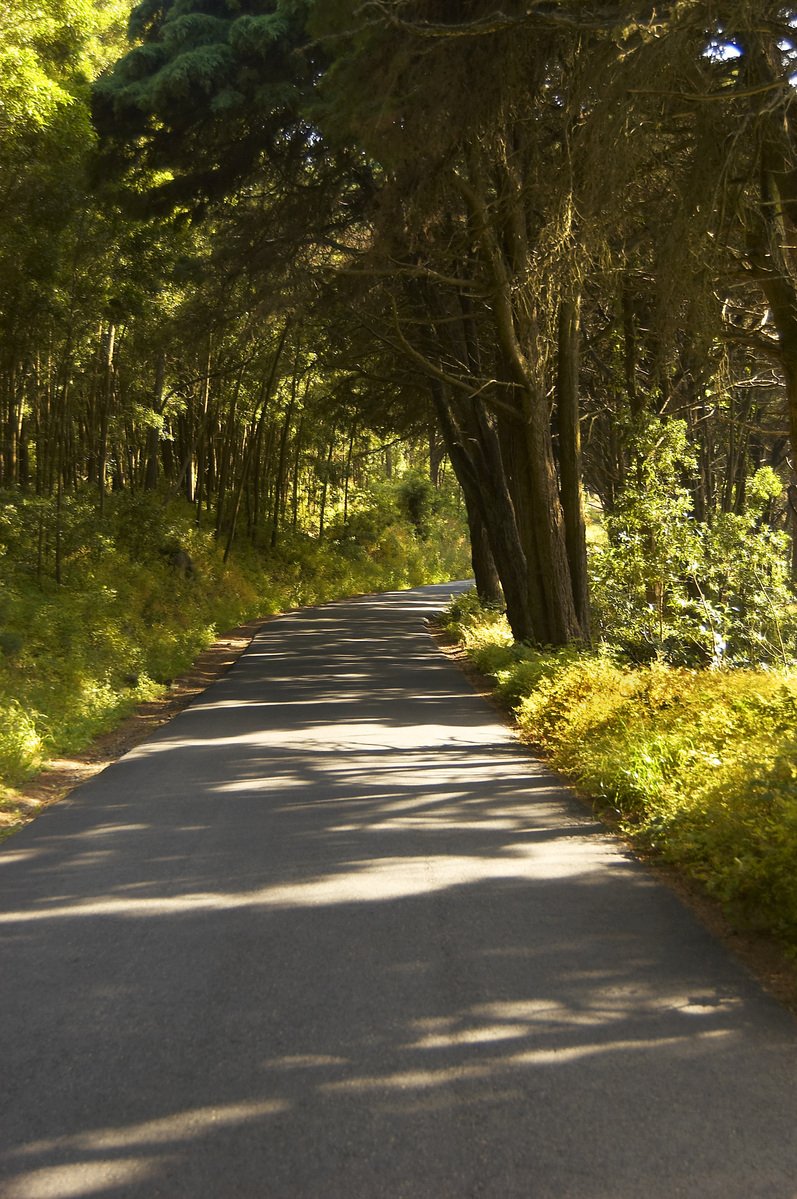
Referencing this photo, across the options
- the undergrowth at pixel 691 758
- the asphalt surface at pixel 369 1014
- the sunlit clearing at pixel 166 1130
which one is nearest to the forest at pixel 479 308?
the undergrowth at pixel 691 758

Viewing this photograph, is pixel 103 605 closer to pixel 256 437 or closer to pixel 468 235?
pixel 468 235

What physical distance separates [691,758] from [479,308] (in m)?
11.3

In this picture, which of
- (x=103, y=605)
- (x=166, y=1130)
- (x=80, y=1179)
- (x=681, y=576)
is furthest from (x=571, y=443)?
(x=80, y=1179)

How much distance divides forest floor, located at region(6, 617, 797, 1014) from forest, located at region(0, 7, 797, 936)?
0.20 meters

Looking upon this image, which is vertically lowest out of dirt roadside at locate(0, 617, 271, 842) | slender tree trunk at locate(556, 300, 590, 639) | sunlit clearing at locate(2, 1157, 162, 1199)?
dirt roadside at locate(0, 617, 271, 842)

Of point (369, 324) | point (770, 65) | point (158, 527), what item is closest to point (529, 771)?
point (770, 65)

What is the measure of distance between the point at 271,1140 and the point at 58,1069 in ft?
3.34

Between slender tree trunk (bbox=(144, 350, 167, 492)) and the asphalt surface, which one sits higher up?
slender tree trunk (bbox=(144, 350, 167, 492))

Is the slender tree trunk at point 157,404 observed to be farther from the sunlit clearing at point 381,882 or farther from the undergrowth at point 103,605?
the sunlit clearing at point 381,882

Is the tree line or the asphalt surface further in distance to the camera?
the tree line

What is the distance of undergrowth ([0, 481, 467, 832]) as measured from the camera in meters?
12.5

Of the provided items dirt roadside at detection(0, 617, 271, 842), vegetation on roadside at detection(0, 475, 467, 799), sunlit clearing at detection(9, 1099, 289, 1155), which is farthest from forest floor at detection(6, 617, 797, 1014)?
sunlit clearing at detection(9, 1099, 289, 1155)

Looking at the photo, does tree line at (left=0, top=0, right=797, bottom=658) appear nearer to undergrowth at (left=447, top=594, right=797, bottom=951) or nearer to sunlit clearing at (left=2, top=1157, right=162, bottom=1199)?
undergrowth at (left=447, top=594, right=797, bottom=951)

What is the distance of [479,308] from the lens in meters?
18.1
